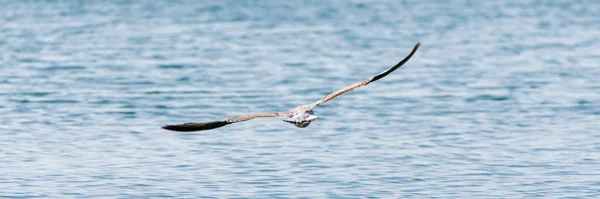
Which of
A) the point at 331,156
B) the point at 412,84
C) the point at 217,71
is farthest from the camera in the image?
Answer: the point at 217,71

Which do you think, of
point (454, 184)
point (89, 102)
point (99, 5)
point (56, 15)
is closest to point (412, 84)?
point (89, 102)

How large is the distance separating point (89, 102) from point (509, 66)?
1161cm

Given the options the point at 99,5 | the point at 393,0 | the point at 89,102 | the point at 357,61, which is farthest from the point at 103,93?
the point at 393,0

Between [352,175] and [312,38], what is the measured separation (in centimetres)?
2265

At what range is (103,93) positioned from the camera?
93.5 feet

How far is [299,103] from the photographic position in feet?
87.8

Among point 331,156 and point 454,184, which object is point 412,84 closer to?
point 331,156

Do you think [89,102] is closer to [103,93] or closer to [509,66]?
[103,93]

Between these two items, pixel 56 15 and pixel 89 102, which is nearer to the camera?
pixel 89 102

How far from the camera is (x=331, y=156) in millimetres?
20391

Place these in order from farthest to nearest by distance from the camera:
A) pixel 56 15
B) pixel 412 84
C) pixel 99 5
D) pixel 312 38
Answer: pixel 99 5 → pixel 56 15 → pixel 312 38 → pixel 412 84

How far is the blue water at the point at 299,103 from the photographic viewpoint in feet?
60.8

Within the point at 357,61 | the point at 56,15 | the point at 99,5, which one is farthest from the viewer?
the point at 99,5

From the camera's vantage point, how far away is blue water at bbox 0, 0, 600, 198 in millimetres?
18531
